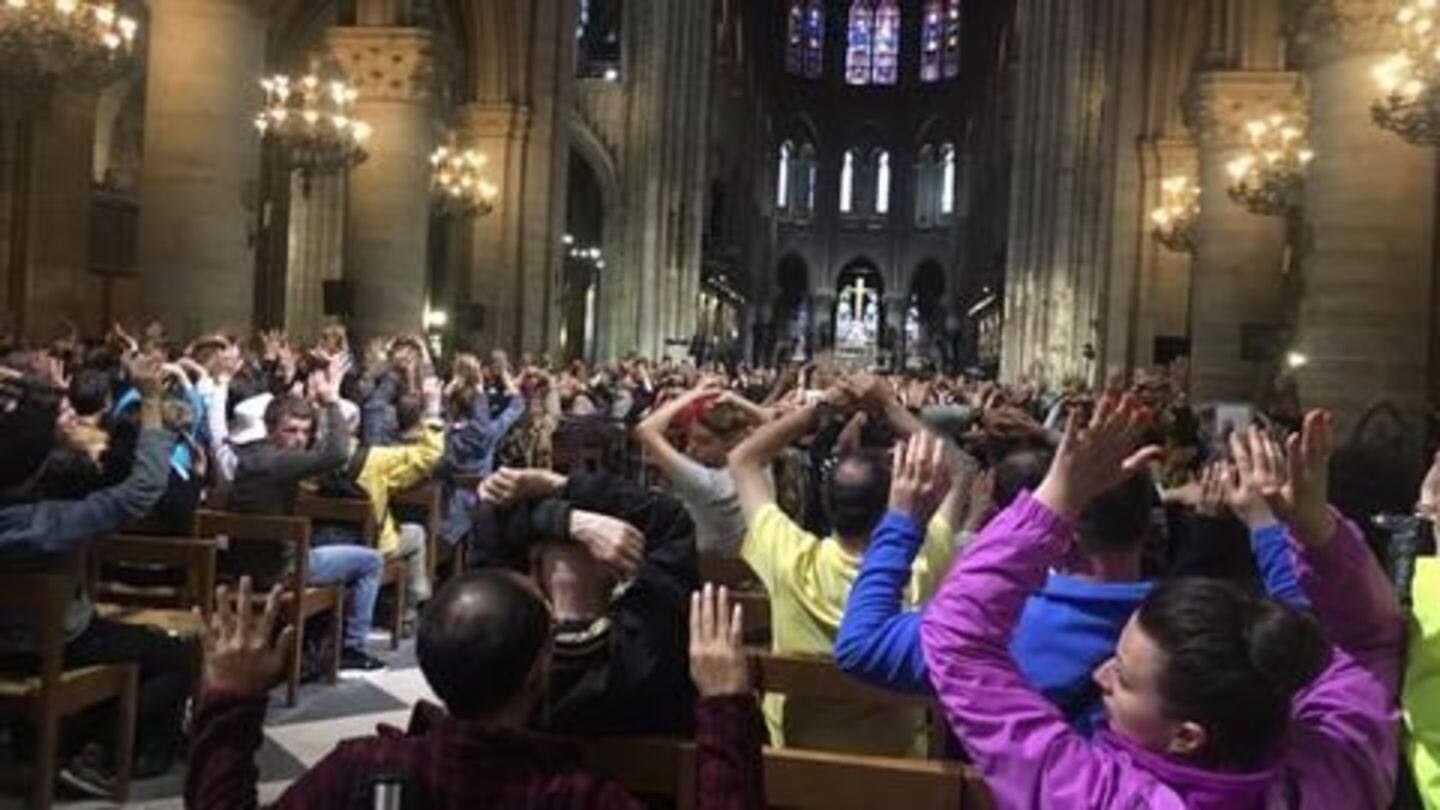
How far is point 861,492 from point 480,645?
1.90m

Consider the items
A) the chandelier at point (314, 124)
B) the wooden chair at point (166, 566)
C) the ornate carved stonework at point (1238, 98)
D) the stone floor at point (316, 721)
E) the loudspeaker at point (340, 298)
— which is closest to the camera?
the stone floor at point (316, 721)

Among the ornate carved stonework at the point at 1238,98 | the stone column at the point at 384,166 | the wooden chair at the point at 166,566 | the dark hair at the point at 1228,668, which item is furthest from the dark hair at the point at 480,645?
the stone column at the point at 384,166

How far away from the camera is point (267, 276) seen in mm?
25391

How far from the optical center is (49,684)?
5.64 meters

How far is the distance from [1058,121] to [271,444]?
34.0 meters

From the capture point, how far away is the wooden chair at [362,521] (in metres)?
9.07

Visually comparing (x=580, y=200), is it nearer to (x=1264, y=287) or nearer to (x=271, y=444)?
(x=1264, y=287)

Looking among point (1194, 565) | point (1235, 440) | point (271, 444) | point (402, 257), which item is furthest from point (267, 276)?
point (1235, 440)

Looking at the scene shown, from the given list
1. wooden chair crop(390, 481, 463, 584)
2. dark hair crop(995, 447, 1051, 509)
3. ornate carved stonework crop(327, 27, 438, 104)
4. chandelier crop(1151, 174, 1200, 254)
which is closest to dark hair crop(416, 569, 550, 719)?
dark hair crop(995, 447, 1051, 509)

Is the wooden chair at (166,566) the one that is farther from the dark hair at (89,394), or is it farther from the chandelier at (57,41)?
the chandelier at (57,41)

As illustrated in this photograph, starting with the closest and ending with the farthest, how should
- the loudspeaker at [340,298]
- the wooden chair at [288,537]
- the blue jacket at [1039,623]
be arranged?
the blue jacket at [1039,623] < the wooden chair at [288,537] < the loudspeaker at [340,298]

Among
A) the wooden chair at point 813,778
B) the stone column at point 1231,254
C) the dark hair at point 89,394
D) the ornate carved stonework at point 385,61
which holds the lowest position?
the wooden chair at point 813,778

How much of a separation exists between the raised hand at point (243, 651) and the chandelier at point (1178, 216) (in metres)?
20.0

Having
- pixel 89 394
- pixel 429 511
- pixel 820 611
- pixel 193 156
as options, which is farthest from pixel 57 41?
pixel 820 611
